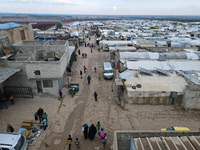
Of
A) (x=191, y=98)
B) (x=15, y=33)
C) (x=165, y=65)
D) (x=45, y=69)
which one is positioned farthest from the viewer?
(x=15, y=33)

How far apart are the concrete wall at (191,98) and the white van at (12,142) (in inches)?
507

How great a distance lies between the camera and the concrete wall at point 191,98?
479 inches

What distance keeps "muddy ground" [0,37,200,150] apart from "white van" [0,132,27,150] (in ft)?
3.34

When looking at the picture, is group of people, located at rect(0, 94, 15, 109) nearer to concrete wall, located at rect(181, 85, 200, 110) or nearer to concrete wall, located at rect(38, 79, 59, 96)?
concrete wall, located at rect(38, 79, 59, 96)

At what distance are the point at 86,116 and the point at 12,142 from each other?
5.63m

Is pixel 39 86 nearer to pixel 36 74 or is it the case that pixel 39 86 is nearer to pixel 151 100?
pixel 36 74

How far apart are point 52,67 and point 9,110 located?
5.29 meters

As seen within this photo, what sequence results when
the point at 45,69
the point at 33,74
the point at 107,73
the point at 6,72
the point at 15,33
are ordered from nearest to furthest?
1. the point at 6,72
2. the point at 45,69
3. the point at 33,74
4. the point at 107,73
5. the point at 15,33

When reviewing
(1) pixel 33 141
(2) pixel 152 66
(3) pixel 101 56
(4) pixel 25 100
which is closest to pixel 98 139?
(1) pixel 33 141

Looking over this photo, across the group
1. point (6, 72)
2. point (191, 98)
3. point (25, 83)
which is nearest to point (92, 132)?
point (191, 98)

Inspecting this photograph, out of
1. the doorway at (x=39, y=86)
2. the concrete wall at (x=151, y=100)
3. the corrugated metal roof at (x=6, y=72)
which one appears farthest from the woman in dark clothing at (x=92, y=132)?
the corrugated metal roof at (x=6, y=72)

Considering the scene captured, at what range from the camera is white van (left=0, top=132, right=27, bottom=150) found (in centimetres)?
771

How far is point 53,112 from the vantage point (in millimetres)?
12633

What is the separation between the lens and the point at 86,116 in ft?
40.1
